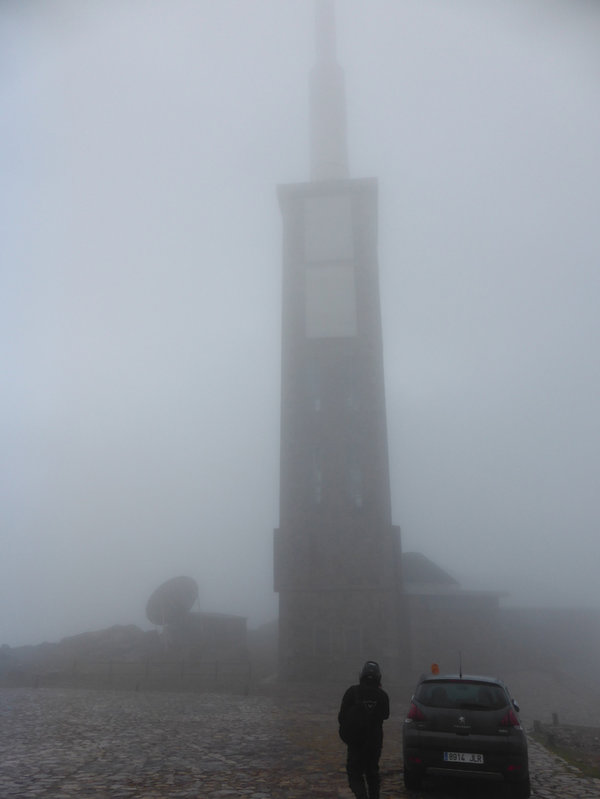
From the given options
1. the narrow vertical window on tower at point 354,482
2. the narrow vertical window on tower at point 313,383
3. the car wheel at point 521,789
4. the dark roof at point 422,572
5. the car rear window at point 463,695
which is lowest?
the car wheel at point 521,789

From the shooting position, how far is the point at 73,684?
31.1m

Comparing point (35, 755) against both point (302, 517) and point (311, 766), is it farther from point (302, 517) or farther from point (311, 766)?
point (302, 517)

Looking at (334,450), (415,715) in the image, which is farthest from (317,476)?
(415,715)

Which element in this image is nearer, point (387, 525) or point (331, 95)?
point (387, 525)

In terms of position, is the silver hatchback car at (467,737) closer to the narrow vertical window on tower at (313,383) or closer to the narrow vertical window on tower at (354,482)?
the narrow vertical window on tower at (354,482)

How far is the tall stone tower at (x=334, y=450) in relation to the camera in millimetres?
33969

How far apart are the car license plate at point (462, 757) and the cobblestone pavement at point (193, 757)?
2.20 ft

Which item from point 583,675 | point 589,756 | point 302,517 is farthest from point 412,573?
point 589,756

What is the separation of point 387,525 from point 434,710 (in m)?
26.5

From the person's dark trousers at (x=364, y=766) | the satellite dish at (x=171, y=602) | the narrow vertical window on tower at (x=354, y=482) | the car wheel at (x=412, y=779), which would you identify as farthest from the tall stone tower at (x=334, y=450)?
the person's dark trousers at (x=364, y=766)

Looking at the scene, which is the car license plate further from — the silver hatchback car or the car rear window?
the car rear window

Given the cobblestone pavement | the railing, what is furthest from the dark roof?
the cobblestone pavement

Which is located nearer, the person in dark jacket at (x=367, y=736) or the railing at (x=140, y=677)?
the person in dark jacket at (x=367, y=736)

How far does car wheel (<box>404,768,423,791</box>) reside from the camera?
941 cm
